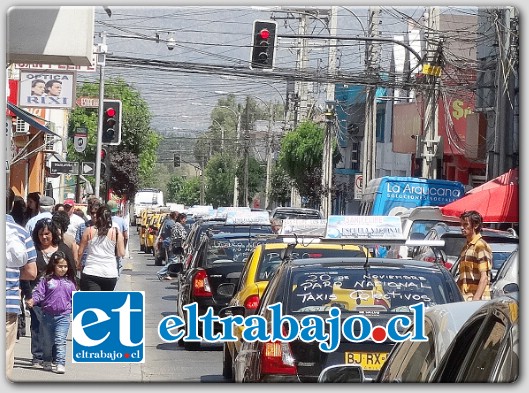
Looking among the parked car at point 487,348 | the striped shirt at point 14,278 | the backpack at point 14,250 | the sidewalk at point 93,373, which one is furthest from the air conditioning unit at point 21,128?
the parked car at point 487,348

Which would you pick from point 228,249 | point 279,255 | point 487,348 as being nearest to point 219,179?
point 228,249

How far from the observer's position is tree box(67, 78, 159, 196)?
21297 millimetres

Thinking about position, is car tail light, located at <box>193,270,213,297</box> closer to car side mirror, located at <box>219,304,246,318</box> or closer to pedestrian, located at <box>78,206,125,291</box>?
pedestrian, located at <box>78,206,125,291</box>

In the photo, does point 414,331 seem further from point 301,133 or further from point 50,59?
point 301,133

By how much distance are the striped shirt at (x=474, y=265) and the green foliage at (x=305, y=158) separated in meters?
19.3

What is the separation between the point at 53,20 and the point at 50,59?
3.08 metres

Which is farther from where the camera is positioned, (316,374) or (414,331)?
(316,374)

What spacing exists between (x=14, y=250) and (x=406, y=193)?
712 inches

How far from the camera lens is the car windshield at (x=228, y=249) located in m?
14.9

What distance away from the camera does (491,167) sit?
19.7 meters

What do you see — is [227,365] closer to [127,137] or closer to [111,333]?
[111,333]

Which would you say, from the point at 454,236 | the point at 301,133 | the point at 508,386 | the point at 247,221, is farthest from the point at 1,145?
the point at 301,133

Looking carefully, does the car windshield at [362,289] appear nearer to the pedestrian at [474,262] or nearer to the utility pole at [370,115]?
the pedestrian at [474,262]

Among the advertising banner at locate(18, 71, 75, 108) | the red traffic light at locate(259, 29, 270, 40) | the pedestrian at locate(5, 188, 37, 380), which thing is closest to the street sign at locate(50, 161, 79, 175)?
the red traffic light at locate(259, 29, 270, 40)
